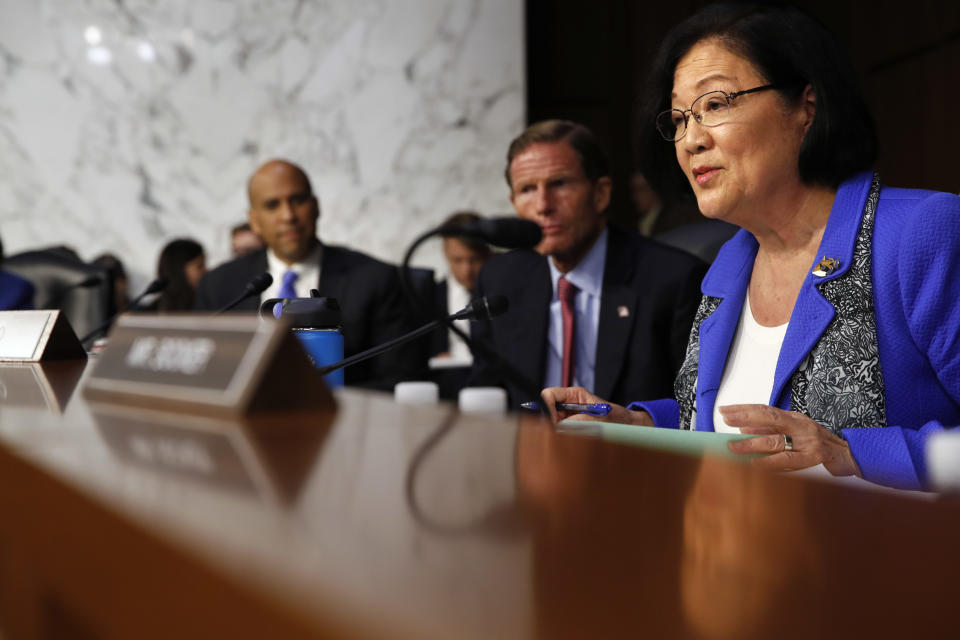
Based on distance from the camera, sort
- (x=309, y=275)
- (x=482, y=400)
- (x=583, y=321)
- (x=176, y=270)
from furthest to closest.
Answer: (x=176, y=270), (x=309, y=275), (x=583, y=321), (x=482, y=400)

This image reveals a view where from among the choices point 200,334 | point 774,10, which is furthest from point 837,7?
point 200,334

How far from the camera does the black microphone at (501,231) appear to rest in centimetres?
96

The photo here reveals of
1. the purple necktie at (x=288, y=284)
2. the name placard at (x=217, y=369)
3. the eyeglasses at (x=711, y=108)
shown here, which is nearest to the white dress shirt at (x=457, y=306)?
the purple necktie at (x=288, y=284)

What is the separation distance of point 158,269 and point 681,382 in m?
3.79

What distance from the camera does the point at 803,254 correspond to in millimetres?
1468

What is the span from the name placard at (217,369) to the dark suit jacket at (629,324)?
1.42 m

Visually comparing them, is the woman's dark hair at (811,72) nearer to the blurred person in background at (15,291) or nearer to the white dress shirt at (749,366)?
the white dress shirt at (749,366)

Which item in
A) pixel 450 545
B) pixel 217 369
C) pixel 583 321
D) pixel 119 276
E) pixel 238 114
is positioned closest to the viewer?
pixel 450 545

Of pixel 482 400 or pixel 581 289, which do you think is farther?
pixel 581 289

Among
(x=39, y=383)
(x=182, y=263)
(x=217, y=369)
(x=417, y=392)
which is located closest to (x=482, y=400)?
(x=417, y=392)

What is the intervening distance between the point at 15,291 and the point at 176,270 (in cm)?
186

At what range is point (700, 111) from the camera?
149cm

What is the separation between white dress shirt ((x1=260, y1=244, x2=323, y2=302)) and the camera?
9.14 feet

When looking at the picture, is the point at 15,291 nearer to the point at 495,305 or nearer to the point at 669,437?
the point at 495,305
